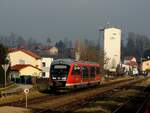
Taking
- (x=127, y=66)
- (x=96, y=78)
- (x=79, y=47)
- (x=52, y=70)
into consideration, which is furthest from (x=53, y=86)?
(x=127, y=66)

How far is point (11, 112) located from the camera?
74.8ft

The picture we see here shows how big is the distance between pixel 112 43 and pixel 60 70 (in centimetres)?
10372

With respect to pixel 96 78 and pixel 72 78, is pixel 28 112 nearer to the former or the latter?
pixel 72 78

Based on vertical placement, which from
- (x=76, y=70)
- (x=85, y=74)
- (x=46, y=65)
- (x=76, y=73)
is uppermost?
(x=46, y=65)

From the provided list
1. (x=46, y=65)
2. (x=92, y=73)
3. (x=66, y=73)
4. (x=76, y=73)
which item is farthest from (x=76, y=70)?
A: (x=46, y=65)

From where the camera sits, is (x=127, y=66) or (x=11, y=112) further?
(x=127, y=66)

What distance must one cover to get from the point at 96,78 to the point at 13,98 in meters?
22.6

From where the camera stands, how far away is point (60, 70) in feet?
136

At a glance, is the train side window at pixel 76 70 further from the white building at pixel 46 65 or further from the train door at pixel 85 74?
the white building at pixel 46 65

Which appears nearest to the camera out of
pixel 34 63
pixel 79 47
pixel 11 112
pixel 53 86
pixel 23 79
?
pixel 11 112

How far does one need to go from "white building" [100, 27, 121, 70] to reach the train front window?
3786 inches

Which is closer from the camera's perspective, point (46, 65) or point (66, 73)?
point (66, 73)

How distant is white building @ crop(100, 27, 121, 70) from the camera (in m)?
140

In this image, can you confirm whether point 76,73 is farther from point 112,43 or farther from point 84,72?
point 112,43
